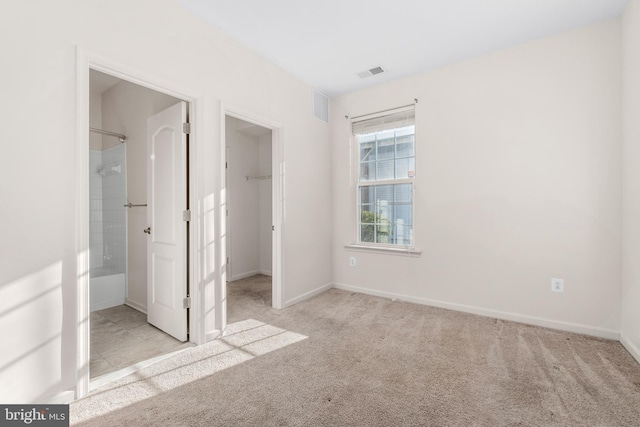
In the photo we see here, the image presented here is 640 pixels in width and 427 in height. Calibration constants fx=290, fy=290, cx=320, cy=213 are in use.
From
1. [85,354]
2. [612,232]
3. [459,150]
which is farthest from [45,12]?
[612,232]

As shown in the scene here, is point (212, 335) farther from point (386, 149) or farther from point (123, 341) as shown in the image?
point (386, 149)

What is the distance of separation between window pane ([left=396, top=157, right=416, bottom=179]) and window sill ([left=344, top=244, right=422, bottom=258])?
2.98 ft

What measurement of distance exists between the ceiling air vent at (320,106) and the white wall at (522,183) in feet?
2.38

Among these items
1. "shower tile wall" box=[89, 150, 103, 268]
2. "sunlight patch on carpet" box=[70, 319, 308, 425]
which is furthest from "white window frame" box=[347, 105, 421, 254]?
"shower tile wall" box=[89, 150, 103, 268]

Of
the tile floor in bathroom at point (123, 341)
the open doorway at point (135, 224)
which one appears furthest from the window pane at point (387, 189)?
the tile floor in bathroom at point (123, 341)

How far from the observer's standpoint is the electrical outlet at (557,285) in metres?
2.73

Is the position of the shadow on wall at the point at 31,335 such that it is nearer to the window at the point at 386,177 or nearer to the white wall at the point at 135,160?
the white wall at the point at 135,160

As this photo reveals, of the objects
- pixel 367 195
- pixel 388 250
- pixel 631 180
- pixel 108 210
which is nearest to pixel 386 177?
pixel 367 195

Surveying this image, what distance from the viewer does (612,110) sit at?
8.23 feet

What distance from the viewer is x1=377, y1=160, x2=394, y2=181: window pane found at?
12.2ft

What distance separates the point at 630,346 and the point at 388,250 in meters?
2.19

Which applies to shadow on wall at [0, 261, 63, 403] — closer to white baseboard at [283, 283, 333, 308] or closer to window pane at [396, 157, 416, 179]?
white baseboard at [283, 283, 333, 308]

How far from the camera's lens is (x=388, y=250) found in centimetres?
370

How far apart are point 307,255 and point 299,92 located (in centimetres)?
205
